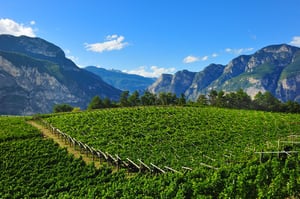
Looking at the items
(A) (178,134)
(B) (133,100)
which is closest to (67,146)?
(A) (178,134)

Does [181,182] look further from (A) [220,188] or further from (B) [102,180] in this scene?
(B) [102,180]

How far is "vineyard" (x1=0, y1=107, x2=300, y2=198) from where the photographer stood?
16.7m

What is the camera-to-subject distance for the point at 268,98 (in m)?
120

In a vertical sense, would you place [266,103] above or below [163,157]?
above

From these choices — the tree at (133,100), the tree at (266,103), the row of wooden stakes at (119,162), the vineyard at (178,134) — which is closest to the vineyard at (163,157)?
the vineyard at (178,134)

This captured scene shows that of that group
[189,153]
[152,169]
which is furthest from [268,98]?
[152,169]

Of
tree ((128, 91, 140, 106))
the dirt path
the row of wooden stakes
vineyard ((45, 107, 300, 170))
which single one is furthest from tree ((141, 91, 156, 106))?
the row of wooden stakes

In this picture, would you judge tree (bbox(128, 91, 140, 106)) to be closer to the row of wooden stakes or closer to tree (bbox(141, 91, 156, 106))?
tree (bbox(141, 91, 156, 106))

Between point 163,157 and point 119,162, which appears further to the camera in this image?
point 163,157

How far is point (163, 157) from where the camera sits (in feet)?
96.9

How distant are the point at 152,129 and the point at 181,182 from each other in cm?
2784

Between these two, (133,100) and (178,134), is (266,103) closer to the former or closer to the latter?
(133,100)

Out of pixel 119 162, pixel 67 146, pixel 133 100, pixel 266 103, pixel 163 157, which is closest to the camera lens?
pixel 119 162

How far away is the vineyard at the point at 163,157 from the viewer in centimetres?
1670
